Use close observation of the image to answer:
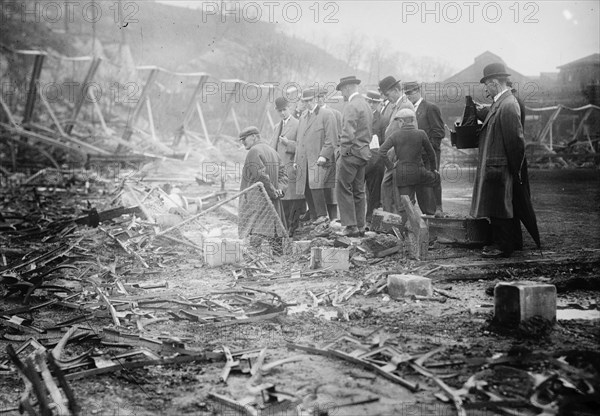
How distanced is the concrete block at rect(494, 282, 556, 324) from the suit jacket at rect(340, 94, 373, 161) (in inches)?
181

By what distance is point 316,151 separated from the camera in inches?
391

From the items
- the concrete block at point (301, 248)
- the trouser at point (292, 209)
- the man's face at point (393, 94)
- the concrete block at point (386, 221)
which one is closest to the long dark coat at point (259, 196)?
the concrete block at point (301, 248)

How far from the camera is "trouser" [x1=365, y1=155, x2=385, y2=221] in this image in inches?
411

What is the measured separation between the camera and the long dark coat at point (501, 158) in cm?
741

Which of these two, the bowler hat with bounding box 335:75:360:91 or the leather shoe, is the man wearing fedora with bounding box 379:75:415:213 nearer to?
the bowler hat with bounding box 335:75:360:91

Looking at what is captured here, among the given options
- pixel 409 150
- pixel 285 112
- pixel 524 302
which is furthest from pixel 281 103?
pixel 524 302

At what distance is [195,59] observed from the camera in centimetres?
4256

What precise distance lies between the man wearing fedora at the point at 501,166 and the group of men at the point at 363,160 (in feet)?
0.04

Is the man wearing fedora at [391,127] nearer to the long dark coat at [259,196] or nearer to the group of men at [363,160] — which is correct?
the group of men at [363,160]

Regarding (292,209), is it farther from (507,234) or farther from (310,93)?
(507,234)

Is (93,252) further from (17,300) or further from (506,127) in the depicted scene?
(506,127)

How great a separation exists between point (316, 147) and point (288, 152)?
85cm

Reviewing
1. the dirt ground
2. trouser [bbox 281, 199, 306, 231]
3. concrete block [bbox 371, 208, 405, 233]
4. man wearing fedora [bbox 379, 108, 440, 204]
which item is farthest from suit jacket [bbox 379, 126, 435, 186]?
trouser [bbox 281, 199, 306, 231]

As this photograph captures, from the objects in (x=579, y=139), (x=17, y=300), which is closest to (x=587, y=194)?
(x=17, y=300)
